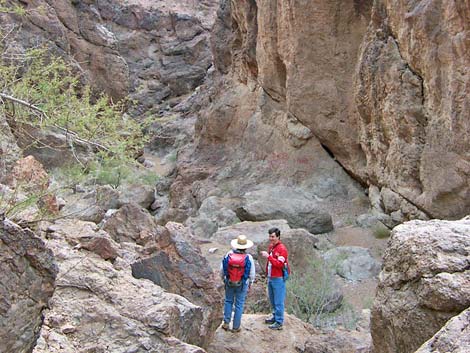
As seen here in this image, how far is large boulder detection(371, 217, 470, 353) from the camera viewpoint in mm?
3688

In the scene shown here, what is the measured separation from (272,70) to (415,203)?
8.66 m

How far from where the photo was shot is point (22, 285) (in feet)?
12.8

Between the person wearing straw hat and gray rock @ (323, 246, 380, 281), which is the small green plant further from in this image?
the person wearing straw hat

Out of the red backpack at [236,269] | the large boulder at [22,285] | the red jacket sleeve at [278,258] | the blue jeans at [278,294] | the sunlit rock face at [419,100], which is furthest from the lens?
the sunlit rock face at [419,100]

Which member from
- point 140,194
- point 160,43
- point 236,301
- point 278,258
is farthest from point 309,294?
point 160,43

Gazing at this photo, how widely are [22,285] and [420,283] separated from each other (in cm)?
269

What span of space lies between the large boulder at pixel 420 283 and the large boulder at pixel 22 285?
8.08 ft

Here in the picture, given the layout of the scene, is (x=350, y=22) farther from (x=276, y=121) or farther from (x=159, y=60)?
(x=159, y=60)

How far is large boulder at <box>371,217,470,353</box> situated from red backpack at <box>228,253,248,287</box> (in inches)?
88.7

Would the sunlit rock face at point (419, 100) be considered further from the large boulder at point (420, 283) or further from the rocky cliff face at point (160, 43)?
the rocky cliff face at point (160, 43)

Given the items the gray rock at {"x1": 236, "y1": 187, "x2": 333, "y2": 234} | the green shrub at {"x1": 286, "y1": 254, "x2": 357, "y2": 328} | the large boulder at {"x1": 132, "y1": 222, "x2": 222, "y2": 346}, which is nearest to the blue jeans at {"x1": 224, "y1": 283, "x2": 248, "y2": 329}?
the large boulder at {"x1": 132, "y1": 222, "x2": 222, "y2": 346}

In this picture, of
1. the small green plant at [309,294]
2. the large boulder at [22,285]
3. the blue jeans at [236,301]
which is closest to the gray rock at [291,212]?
the small green plant at [309,294]

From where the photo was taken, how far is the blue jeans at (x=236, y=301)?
6684 millimetres

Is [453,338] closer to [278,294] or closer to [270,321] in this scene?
[278,294]
